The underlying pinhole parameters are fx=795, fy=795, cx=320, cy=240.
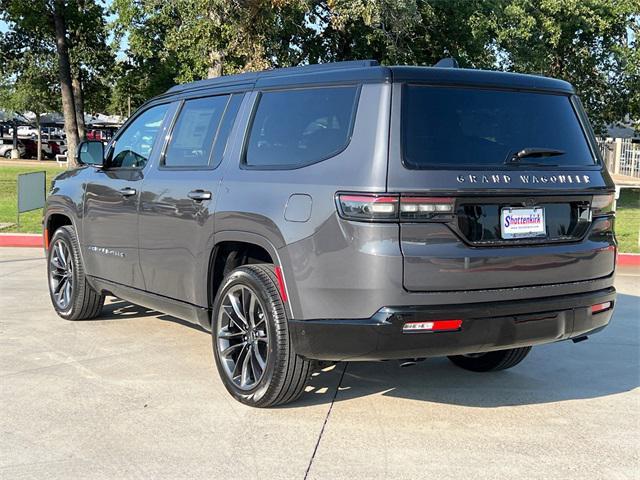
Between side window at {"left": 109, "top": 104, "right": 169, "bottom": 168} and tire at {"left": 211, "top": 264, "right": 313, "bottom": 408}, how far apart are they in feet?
5.38

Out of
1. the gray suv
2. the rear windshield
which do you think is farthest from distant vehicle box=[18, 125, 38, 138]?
the rear windshield

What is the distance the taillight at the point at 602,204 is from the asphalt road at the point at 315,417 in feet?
4.02

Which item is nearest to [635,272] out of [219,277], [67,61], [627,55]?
[219,277]

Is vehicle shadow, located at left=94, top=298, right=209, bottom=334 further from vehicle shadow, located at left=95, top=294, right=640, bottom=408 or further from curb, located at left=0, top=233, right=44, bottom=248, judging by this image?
curb, located at left=0, top=233, right=44, bottom=248

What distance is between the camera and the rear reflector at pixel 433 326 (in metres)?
3.96

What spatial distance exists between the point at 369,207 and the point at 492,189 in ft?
2.19

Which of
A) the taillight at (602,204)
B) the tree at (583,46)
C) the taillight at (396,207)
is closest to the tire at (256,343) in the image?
the taillight at (396,207)

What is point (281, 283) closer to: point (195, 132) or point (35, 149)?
point (195, 132)

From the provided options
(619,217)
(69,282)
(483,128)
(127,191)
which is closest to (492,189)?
(483,128)

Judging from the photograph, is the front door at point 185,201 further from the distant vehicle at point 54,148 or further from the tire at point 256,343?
the distant vehicle at point 54,148

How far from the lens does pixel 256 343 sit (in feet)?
15.5

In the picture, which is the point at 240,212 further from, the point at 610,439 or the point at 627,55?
the point at 627,55

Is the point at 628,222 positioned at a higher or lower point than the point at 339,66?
lower

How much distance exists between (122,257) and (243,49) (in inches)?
424
